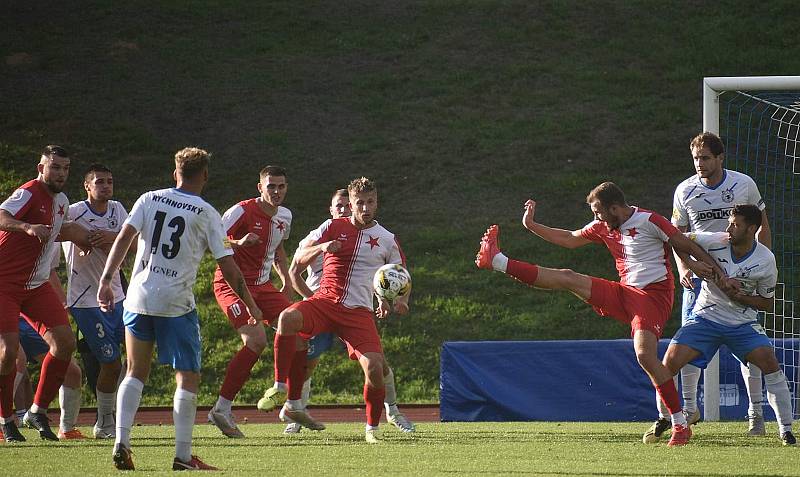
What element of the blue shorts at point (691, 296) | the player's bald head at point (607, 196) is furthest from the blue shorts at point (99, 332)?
the blue shorts at point (691, 296)

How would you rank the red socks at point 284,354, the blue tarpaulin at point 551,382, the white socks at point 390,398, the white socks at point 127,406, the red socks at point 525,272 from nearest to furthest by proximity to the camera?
the white socks at point 127,406 → the red socks at point 525,272 → the red socks at point 284,354 → the white socks at point 390,398 → the blue tarpaulin at point 551,382

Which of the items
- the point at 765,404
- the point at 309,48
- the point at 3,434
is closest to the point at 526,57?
the point at 309,48

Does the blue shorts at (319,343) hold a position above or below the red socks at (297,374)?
above

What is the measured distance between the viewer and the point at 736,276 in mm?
8328

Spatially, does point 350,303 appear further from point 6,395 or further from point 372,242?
point 6,395

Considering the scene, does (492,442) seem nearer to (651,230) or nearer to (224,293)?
(651,230)

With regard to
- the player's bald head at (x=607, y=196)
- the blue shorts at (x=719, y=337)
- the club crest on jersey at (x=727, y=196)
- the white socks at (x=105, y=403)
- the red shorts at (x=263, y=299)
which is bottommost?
→ the white socks at (x=105, y=403)

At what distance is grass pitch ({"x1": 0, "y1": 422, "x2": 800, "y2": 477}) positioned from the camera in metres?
6.48

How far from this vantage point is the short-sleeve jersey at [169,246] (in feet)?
22.0

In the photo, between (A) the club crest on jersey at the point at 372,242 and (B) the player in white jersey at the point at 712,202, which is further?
(A) the club crest on jersey at the point at 372,242

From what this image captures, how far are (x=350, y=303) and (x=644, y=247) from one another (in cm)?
240

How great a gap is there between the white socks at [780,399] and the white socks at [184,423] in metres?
4.37

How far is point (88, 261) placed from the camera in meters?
9.96

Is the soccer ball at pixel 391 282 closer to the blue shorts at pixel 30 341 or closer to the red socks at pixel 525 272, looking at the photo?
the red socks at pixel 525 272
